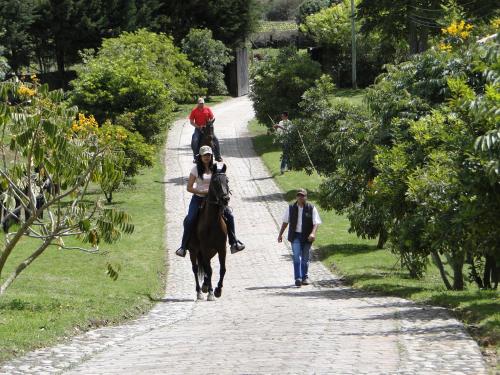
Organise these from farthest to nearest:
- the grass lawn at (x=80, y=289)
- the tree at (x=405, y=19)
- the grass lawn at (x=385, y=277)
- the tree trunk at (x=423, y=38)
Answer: the tree trunk at (x=423, y=38), the tree at (x=405, y=19), the grass lawn at (x=80, y=289), the grass lawn at (x=385, y=277)

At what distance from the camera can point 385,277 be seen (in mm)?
21609

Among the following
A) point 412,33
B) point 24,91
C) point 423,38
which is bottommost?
point 24,91

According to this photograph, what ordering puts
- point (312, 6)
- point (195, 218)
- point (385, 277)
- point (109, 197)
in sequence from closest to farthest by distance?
1. point (195, 218)
2. point (385, 277)
3. point (109, 197)
4. point (312, 6)

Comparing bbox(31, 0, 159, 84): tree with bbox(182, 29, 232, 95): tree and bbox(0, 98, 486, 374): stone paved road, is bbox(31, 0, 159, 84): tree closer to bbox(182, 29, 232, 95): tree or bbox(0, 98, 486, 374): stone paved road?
bbox(182, 29, 232, 95): tree

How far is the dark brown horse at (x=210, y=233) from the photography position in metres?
17.0

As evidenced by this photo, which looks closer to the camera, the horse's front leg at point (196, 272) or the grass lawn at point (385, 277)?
the grass lawn at point (385, 277)

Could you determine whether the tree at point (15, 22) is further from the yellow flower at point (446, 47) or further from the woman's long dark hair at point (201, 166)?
the woman's long dark hair at point (201, 166)

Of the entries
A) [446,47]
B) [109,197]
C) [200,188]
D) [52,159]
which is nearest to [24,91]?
[52,159]

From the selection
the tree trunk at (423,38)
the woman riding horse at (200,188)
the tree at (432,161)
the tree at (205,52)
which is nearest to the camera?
the tree at (432,161)

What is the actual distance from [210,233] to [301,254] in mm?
3789

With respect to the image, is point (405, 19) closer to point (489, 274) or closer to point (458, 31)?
point (458, 31)

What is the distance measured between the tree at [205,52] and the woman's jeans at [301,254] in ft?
136

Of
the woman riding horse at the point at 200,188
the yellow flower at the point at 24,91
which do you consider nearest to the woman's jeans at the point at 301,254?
the woman riding horse at the point at 200,188

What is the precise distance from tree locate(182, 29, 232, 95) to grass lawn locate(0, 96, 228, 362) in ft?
101
